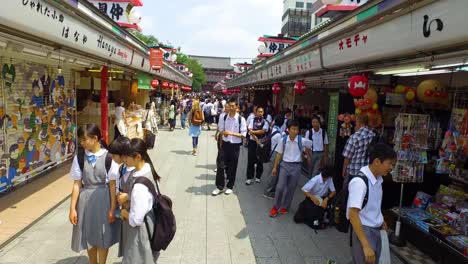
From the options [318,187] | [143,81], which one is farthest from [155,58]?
[318,187]

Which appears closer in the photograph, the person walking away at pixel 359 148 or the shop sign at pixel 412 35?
the shop sign at pixel 412 35

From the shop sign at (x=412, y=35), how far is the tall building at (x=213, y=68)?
2920 inches

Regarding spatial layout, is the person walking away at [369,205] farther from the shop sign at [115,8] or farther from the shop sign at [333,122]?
the shop sign at [115,8]

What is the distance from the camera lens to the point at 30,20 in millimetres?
3918

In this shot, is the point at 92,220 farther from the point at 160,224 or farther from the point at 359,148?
the point at 359,148

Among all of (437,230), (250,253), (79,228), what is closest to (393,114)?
(437,230)

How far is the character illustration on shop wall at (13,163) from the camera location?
6.48 metres

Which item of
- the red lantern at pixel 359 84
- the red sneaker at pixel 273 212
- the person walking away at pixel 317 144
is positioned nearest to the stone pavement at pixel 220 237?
the red sneaker at pixel 273 212

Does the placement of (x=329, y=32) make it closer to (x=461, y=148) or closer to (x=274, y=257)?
(x=461, y=148)

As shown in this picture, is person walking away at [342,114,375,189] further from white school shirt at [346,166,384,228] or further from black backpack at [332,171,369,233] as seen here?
white school shirt at [346,166,384,228]

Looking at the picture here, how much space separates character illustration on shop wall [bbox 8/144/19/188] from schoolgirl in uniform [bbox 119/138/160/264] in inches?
174

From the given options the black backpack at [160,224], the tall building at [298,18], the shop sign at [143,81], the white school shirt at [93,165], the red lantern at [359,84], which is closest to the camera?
the black backpack at [160,224]

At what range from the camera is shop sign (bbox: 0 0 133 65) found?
141 inches

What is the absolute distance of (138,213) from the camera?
3.06 meters
